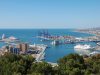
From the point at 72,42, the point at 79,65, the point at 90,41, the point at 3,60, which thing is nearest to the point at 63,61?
the point at 79,65

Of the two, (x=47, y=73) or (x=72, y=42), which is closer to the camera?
(x=47, y=73)

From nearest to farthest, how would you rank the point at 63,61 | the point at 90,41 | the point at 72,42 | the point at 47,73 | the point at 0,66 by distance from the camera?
the point at 47,73 < the point at 0,66 < the point at 63,61 < the point at 72,42 < the point at 90,41

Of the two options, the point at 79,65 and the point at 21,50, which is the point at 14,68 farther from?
the point at 21,50

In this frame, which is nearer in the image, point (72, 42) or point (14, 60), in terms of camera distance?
point (14, 60)

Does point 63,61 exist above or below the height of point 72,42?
above

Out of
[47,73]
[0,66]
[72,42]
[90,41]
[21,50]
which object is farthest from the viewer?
[90,41]

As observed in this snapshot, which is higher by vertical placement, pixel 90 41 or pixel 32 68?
pixel 32 68

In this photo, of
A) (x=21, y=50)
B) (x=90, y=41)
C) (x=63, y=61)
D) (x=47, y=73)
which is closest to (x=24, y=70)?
(x=47, y=73)

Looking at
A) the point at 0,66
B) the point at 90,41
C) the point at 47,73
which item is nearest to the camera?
the point at 47,73

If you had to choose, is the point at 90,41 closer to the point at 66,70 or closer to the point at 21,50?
the point at 21,50
